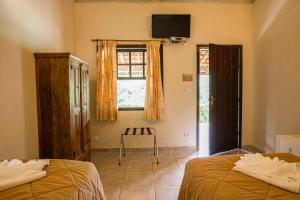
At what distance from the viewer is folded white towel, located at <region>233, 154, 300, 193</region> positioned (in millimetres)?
1371

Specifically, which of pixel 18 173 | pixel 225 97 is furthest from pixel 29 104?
pixel 225 97

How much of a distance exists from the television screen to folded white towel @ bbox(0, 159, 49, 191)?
3366 millimetres

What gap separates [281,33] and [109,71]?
299 cm

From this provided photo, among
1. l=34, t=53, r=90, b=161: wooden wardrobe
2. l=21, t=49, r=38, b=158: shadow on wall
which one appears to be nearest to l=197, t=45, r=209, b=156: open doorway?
l=34, t=53, r=90, b=161: wooden wardrobe

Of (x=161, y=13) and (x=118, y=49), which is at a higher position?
(x=161, y=13)

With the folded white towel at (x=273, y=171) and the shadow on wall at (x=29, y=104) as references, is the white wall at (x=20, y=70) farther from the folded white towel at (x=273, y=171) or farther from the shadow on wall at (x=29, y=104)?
the folded white towel at (x=273, y=171)

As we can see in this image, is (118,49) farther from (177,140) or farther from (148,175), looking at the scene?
(148,175)

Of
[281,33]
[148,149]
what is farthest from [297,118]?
[148,149]

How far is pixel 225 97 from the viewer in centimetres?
450

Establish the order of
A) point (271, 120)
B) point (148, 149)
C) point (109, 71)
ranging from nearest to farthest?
point (271, 120) → point (109, 71) → point (148, 149)

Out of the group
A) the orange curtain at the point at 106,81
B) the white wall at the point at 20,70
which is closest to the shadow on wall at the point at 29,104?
the white wall at the point at 20,70

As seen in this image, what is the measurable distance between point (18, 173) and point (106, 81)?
116 inches

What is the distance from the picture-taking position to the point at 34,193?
52.5 inches

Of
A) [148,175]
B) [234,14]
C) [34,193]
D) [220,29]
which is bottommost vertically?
[148,175]
